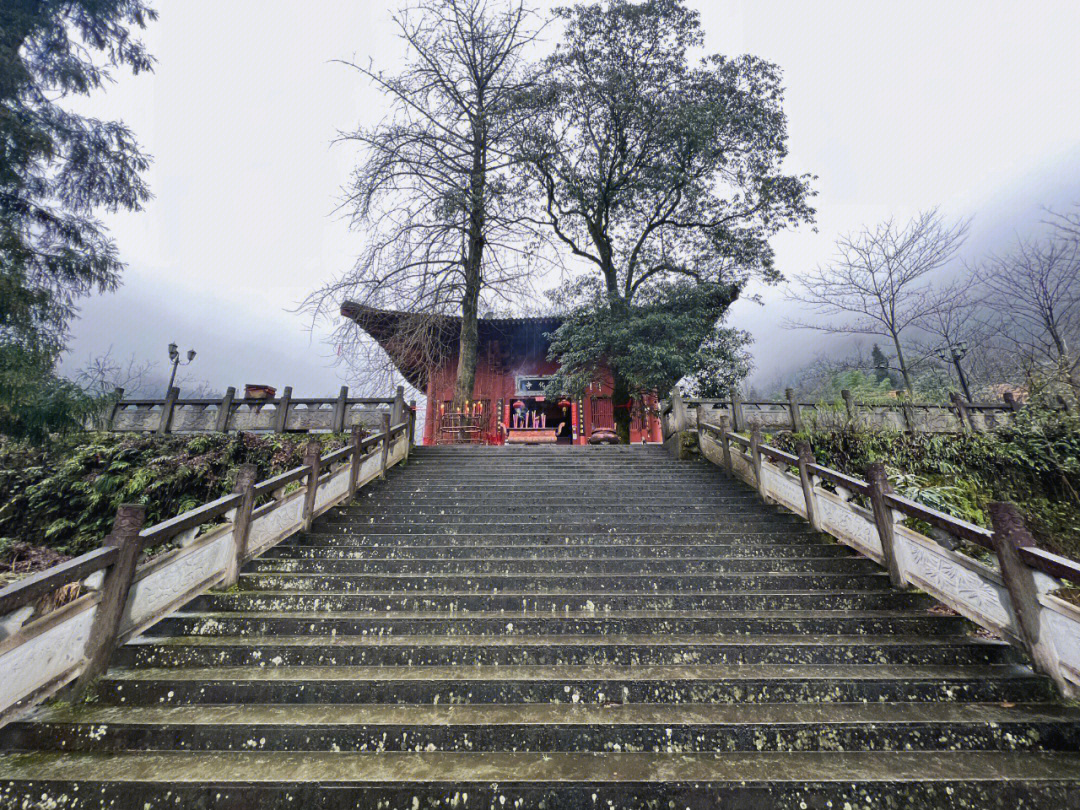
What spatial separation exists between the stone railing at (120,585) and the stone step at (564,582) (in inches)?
19.4

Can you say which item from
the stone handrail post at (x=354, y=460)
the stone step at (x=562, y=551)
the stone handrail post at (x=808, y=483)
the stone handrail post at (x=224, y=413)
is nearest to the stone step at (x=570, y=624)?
the stone step at (x=562, y=551)

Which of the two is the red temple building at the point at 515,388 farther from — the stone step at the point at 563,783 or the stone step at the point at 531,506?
the stone step at the point at 563,783

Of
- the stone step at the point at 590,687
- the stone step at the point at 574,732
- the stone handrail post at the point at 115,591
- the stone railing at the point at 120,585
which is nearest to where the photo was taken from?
the stone step at the point at 574,732

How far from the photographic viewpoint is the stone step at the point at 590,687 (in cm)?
264

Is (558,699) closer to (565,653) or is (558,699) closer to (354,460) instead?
(565,653)

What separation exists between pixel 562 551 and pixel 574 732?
240cm

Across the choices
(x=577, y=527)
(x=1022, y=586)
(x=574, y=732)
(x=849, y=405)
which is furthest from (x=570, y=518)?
(x=849, y=405)

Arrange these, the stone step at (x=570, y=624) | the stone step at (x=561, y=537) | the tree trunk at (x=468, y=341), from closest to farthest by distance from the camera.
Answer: the stone step at (x=570, y=624)
the stone step at (x=561, y=537)
the tree trunk at (x=468, y=341)

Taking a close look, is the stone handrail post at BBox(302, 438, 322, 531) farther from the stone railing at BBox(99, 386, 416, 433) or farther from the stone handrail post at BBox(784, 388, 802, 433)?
the stone handrail post at BBox(784, 388, 802, 433)

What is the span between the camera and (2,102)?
6867mm

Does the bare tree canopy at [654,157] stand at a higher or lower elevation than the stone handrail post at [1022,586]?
higher

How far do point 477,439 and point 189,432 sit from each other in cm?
699

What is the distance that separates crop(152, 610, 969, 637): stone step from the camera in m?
3.29

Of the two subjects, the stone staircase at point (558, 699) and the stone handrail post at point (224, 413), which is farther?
the stone handrail post at point (224, 413)
